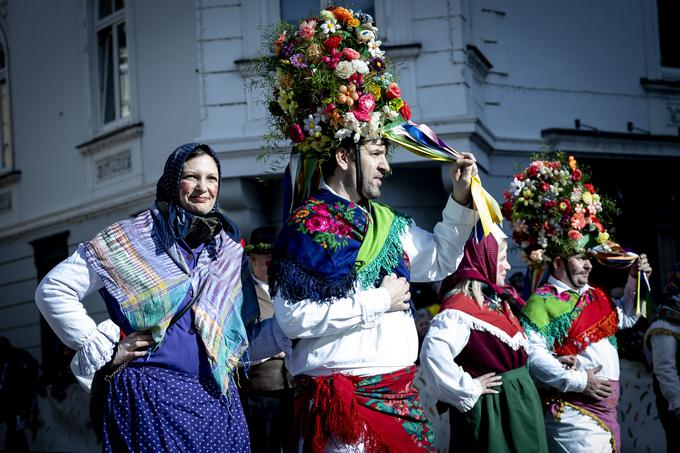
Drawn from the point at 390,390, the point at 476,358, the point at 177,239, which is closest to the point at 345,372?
the point at 390,390

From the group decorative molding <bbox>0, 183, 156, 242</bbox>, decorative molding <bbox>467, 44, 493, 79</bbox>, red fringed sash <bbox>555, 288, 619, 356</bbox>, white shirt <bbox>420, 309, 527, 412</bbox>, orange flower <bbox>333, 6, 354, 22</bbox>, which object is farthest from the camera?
decorative molding <bbox>0, 183, 156, 242</bbox>

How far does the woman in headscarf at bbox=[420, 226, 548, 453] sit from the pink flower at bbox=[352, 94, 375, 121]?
139 centimetres

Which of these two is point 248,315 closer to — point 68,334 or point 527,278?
point 68,334

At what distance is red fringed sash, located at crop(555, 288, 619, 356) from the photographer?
247 inches

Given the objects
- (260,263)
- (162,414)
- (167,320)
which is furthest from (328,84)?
(260,263)

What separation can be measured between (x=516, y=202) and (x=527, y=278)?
757 mm

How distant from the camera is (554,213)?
6.69m

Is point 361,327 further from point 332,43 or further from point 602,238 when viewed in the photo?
point 602,238

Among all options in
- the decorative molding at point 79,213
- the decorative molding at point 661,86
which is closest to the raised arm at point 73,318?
the decorative molding at point 79,213

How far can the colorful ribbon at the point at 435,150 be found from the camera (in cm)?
412

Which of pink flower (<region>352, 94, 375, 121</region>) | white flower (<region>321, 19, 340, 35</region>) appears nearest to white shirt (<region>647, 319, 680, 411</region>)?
pink flower (<region>352, 94, 375, 121</region>)

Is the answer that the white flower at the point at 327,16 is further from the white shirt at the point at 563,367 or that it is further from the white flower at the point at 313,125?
the white shirt at the point at 563,367

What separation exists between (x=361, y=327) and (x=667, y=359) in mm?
4169

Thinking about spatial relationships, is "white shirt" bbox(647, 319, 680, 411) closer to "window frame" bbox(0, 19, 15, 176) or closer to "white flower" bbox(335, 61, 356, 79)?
"white flower" bbox(335, 61, 356, 79)
